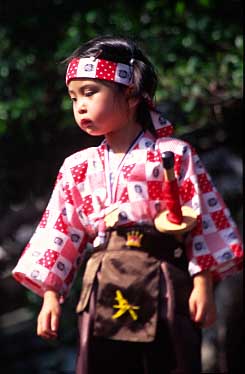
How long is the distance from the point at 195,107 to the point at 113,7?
0.79m

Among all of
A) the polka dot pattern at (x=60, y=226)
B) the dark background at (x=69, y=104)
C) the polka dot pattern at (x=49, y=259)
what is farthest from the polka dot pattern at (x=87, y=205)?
the dark background at (x=69, y=104)

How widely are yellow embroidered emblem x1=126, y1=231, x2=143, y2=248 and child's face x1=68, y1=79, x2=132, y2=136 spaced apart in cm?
43

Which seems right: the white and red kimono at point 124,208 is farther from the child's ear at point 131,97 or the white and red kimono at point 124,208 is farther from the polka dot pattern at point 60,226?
the child's ear at point 131,97

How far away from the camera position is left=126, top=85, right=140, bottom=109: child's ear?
382cm

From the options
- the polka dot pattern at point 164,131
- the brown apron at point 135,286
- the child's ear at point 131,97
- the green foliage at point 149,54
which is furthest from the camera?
the green foliage at point 149,54

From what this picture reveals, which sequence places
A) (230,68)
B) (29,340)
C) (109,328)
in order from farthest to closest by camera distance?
(29,340) < (230,68) < (109,328)

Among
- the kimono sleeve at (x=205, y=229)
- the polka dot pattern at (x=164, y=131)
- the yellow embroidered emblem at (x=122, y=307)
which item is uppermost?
the polka dot pattern at (x=164, y=131)

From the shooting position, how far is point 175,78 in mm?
5449

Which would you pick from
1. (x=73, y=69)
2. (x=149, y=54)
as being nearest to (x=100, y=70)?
(x=73, y=69)

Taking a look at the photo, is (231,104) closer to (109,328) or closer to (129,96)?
(129,96)

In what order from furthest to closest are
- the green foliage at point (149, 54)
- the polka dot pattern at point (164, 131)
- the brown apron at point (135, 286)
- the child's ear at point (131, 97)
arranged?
the green foliage at point (149, 54) < the polka dot pattern at point (164, 131) < the child's ear at point (131, 97) < the brown apron at point (135, 286)

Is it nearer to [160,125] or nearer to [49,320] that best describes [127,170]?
[160,125]

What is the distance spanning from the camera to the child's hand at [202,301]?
3.73 m

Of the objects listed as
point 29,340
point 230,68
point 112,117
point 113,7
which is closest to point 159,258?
point 112,117
